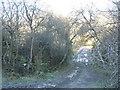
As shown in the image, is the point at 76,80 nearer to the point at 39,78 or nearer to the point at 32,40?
the point at 39,78

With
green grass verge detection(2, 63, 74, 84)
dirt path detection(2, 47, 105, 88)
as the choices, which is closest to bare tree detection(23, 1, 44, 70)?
green grass verge detection(2, 63, 74, 84)

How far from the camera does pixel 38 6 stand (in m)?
10.1

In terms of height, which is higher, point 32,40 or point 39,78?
point 32,40

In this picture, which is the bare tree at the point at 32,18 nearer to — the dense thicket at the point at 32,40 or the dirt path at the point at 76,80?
the dense thicket at the point at 32,40

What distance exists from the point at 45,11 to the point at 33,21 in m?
0.84

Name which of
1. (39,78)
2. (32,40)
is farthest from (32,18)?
(39,78)

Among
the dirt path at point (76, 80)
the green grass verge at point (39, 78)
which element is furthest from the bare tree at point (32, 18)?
the dirt path at point (76, 80)

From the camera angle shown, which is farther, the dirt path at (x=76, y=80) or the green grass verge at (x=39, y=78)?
the green grass verge at (x=39, y=78)

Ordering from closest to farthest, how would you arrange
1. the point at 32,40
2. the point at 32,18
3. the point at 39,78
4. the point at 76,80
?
the point at 76,80 < the point at 39,78 < the point at 32,18 < the point at 32,40

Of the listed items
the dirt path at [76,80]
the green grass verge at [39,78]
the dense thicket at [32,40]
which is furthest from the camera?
the dense thicket at [32,40]

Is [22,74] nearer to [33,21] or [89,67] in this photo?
[33,21]

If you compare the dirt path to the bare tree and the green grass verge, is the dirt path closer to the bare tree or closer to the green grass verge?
the green grass verge

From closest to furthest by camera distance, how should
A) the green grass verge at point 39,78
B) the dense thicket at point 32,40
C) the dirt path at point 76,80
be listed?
the dirt path at point 76,80
the green grass verge at point 39,78
the dense thicket at point 32,40

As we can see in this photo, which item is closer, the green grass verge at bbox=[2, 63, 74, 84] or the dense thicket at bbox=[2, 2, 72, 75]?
the green grass verge at bbox=[2, 63, 74, 84]
